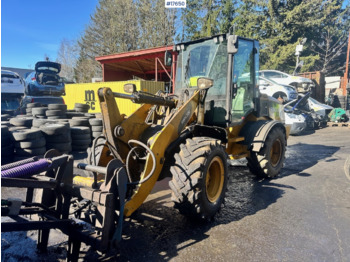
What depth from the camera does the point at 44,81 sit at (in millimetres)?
15266

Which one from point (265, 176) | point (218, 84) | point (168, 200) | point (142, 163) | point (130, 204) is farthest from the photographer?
point (265, 176)

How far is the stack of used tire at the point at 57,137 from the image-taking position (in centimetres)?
651

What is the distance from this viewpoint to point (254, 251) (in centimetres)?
310

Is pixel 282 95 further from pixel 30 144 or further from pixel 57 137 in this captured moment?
pixel 30 144

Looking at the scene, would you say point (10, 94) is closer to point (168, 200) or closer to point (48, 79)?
point (48, 79)

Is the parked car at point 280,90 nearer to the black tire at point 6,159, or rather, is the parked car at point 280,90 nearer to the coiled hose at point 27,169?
the black tire at point 6,159

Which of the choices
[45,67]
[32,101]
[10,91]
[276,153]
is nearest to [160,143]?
[276,153]

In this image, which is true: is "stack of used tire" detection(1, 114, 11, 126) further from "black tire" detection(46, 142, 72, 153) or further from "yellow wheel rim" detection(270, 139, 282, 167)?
"yellow wheel rim" detection(270, 139, 282, 167)

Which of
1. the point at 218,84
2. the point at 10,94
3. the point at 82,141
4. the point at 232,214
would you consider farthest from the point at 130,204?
the point at 10,94

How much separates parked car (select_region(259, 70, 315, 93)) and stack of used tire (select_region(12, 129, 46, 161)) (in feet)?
39.8

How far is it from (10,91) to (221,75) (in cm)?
1210

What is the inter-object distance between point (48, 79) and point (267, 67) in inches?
803

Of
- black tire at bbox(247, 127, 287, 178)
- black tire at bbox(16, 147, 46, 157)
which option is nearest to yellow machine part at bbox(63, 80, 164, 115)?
black tire at bbox(16, 147, 46, 157)

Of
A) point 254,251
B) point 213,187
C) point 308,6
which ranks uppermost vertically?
point 308,6
